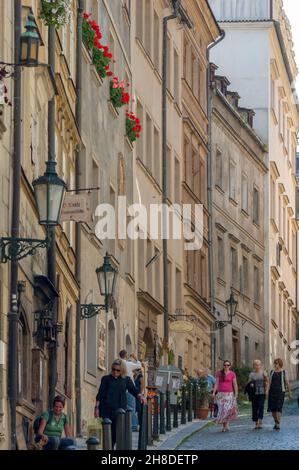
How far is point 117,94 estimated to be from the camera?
34.3 metres

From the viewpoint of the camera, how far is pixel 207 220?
50.8 m

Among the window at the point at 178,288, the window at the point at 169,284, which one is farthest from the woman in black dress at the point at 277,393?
the window at the point at 178,288

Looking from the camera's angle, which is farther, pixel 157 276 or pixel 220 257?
pixel 220 257

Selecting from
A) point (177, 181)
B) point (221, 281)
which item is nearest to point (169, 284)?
point (177, 181)

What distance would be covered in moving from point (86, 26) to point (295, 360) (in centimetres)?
4516

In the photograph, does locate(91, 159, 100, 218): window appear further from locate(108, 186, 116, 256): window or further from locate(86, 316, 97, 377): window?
locate(86, 316, 97, 377): window

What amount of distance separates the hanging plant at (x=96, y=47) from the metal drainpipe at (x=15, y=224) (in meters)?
9.43

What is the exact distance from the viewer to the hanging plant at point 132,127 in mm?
37062

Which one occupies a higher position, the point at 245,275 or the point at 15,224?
the point at 245,275

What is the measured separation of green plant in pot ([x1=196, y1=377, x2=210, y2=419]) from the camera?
36.5 meters

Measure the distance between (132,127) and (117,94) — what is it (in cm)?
293

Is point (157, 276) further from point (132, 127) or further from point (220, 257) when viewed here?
point (220, 257)

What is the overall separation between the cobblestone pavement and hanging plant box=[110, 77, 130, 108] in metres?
7.00

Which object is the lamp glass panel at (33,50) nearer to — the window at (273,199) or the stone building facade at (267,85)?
the stone building facade at (267,85)
